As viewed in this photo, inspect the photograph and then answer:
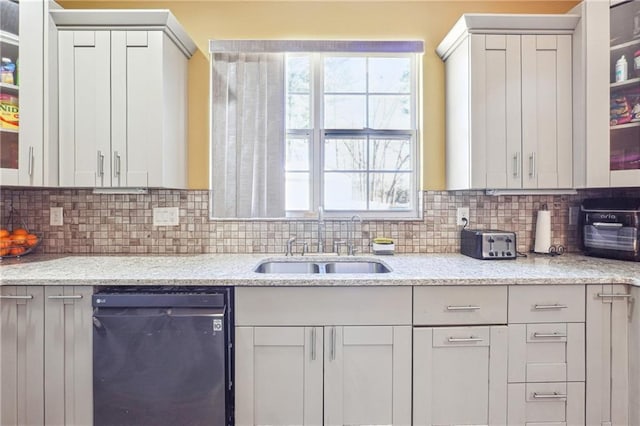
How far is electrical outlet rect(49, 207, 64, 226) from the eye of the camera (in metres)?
2.34

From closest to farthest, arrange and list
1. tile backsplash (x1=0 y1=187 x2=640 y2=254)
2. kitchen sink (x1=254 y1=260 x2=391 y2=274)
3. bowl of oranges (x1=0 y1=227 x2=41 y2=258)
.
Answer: bowl of oranges (x1=0 y1=227 x2=41 y2=258) < kitchen sink (x1=254 y1=260 x2=391 y2=274) < tile backsplash (x1=0 y1=187 x2=640 y2=254)

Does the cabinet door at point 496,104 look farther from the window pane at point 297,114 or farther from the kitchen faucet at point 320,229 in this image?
the window pane at point 297,114

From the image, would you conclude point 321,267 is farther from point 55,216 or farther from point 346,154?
point 55,216

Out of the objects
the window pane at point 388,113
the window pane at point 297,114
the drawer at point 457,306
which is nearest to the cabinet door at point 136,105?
the window pane at point 297,114

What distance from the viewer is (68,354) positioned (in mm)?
1688

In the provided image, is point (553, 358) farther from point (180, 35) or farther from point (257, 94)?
point (180, 35)

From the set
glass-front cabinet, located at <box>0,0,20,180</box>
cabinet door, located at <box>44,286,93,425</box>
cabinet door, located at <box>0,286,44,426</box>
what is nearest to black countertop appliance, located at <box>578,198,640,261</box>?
cabinet door, located at <box>44,286,93,425</box>

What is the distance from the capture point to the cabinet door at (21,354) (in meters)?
1.68

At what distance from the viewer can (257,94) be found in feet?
7.55

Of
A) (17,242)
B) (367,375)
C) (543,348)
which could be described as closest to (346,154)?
(367,375)

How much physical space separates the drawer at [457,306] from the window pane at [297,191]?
1048 millimetres

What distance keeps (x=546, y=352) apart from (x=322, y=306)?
1096mm

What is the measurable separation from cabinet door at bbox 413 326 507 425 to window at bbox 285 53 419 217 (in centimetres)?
97

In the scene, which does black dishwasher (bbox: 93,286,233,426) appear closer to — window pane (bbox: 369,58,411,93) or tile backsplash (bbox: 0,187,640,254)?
tile backsplash (bbox: 0,187,640,254)
